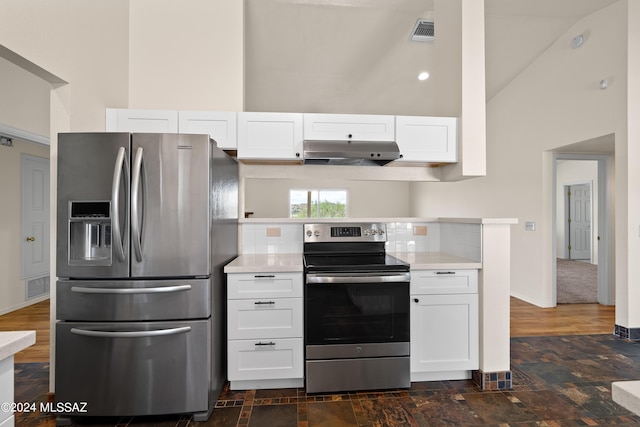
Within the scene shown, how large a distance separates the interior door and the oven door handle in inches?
27.5

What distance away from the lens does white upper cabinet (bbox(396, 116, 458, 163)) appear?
265 cm

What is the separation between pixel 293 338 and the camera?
222 centimetres

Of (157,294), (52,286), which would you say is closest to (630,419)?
(157,294)

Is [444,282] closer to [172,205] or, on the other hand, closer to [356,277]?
[356,277]

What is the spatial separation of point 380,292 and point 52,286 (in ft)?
7.12

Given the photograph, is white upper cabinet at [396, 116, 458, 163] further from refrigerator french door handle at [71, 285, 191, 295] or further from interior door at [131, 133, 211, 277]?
refrigerator french door handle at [71, 285, 191, 295]

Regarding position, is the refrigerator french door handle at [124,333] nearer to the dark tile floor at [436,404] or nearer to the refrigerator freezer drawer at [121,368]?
the refrigerator freezer drawer at [121,368]

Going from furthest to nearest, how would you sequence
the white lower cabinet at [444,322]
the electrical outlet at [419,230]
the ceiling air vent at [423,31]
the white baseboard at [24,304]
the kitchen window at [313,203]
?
the kitchen window at [313,203] < the white baseboard at [24,304] < the ceiling air vent at [423,31] < the electrical outlet at [419,230] < the white lower cabinet at [444,322]

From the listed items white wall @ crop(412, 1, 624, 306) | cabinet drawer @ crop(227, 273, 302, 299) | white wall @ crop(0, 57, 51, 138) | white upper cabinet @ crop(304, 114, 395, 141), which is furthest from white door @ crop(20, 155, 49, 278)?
white wall @ crop(412, 1, 624, 306)

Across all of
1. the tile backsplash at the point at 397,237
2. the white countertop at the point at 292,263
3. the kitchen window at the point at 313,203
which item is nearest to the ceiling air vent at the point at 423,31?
the tile backsplash at the point at 397,237

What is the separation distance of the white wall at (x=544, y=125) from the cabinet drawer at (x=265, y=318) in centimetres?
344

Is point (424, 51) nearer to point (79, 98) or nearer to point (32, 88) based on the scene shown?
point (79, 98)

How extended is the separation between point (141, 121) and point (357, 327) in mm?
2210

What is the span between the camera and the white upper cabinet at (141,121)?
247 cm
